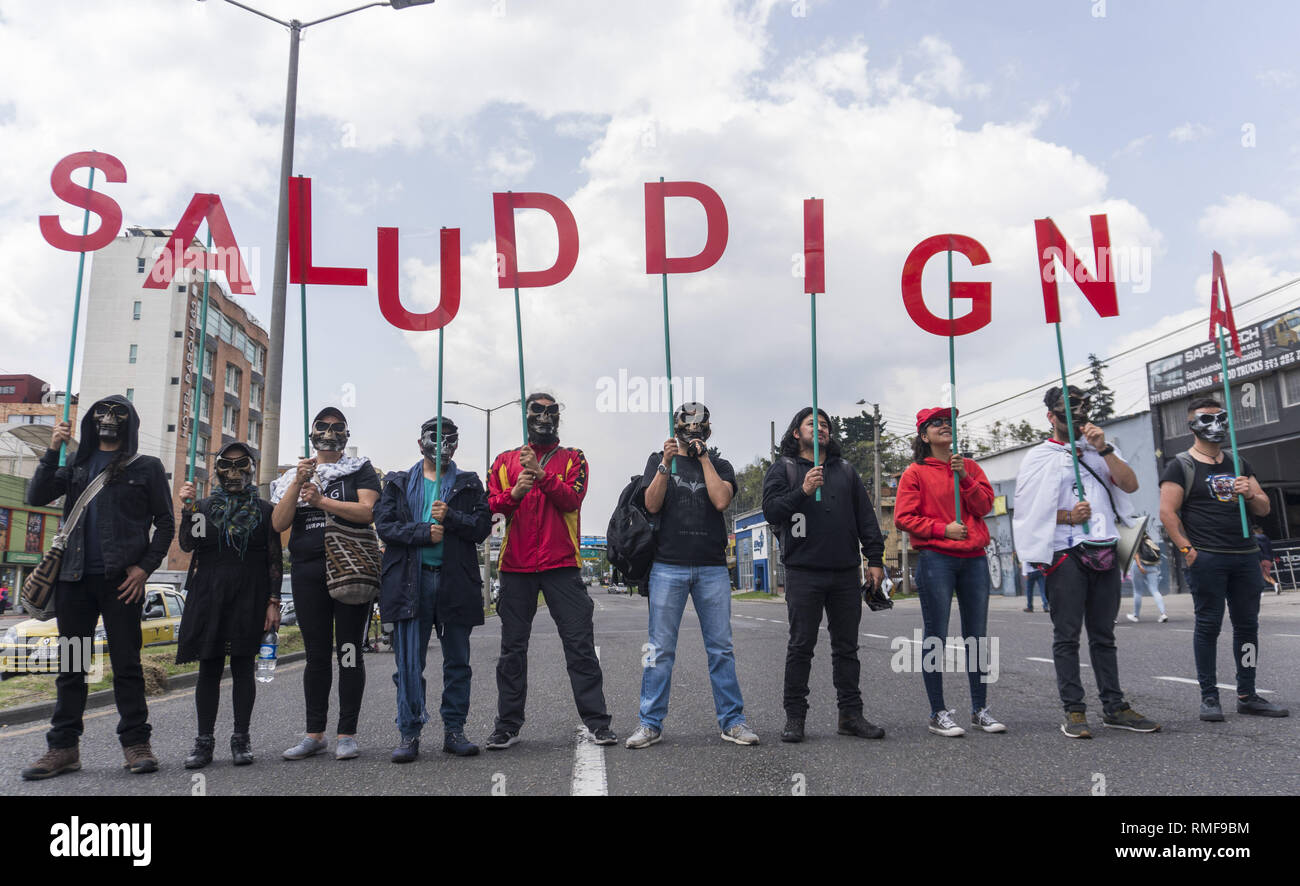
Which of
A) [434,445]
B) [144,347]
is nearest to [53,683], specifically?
[434,445]

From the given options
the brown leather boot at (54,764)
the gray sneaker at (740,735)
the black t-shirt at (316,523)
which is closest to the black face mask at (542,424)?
the black t-shirt at (316,523)

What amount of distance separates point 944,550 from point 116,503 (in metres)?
4.75

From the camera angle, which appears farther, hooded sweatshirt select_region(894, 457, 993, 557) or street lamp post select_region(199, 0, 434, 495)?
street lamp post select_region(199, 0, 434, 495)

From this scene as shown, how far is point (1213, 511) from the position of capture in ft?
18.9

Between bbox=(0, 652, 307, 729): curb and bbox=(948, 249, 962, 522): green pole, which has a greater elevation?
bbox=(948, 249, 962, 522): green pole

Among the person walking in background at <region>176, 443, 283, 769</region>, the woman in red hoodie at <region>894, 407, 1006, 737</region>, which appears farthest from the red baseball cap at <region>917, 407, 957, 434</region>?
the person walking in background at <region>176, 443, 283, 769</region>

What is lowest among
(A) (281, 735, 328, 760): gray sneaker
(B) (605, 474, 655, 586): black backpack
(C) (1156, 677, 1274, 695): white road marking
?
(C) (1156, 677, 1274, 695): white road marking

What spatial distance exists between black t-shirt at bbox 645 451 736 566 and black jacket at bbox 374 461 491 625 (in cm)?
106

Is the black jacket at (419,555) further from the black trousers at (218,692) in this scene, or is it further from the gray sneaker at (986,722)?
the gray sneaker at (986,722)

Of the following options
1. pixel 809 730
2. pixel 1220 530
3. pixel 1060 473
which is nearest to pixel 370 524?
pixel 809 730

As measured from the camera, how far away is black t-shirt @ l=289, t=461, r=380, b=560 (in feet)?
17.0

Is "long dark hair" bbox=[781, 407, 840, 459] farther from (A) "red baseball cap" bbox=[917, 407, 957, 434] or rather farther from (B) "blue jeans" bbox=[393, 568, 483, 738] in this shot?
(B) "blue jeans" bbox=[393, 568, 483, 738]

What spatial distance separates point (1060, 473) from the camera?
562 cm

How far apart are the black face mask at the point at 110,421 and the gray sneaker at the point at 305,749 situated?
2015mm
